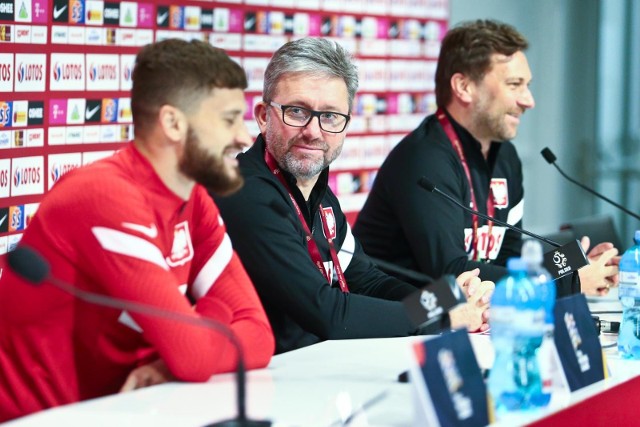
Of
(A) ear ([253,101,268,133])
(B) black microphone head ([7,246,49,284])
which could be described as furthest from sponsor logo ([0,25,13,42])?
(B) black microphone head ([7,246,49,284])

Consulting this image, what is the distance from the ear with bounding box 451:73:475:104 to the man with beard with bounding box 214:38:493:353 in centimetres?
81

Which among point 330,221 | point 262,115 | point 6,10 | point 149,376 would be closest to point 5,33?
point 6,10

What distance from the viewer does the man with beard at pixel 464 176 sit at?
3.14 m

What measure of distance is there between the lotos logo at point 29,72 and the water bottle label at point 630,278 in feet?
6.42

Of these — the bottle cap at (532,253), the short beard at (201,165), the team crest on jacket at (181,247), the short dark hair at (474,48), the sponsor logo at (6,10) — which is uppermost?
the sponsor logo at (6,10)

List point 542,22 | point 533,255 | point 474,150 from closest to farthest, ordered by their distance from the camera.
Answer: point 533,255
point 474,150
point 542,22

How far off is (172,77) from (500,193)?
1717 millimetres

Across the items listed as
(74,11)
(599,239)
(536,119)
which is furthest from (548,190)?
(74,11)

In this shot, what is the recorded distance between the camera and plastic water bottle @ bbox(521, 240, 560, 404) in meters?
1.88

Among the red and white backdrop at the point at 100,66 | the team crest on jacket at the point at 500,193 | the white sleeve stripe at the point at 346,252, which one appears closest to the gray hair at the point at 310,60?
the white sleeve stripe at the point at 346,252

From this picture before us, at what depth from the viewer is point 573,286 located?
109 inches

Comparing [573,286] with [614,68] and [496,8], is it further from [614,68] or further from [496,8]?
[614,68]

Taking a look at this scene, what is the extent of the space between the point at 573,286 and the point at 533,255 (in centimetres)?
94

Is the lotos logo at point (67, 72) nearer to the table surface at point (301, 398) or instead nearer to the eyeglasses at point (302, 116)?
the eyeglasses at point (302, 116)
